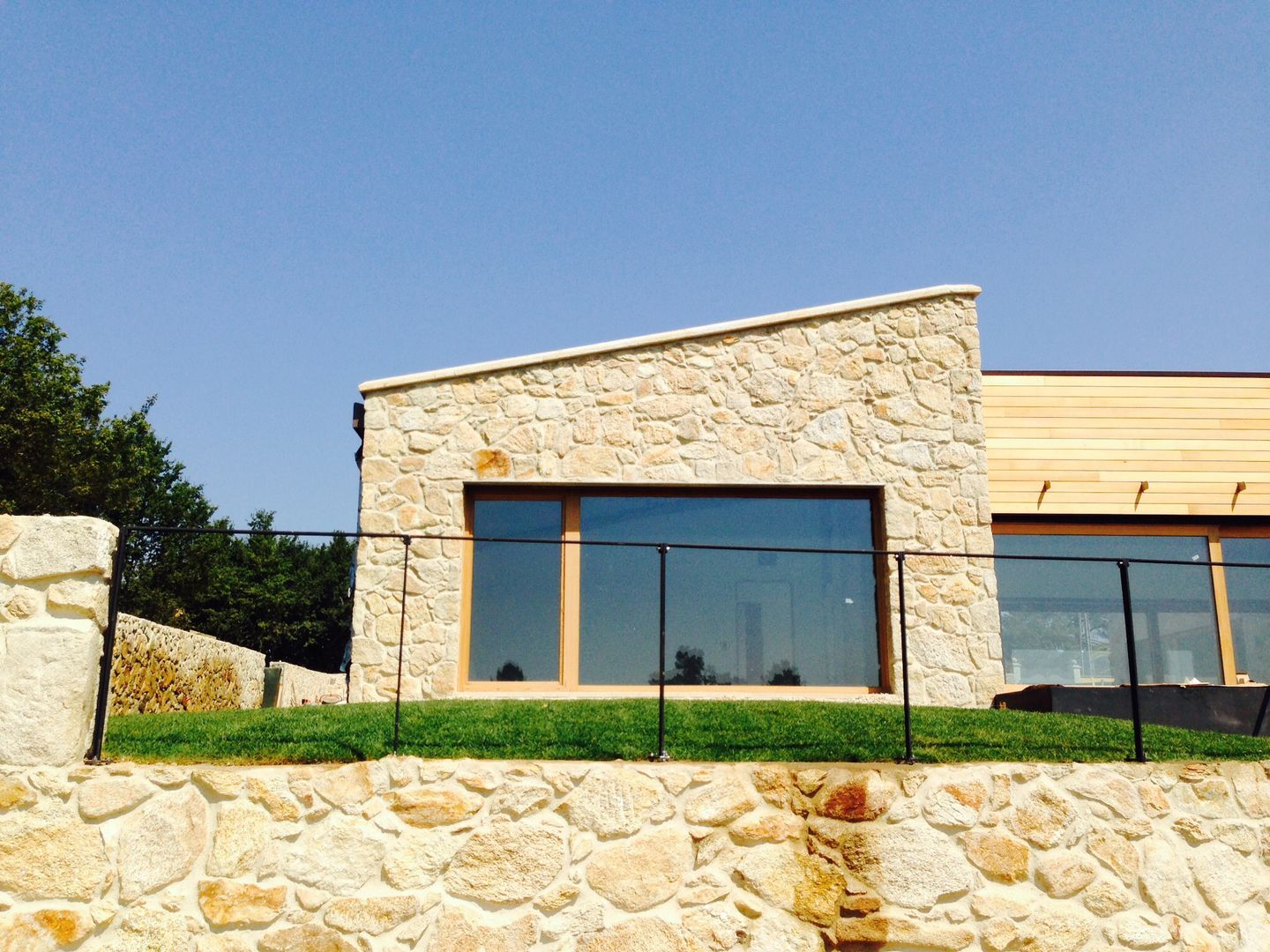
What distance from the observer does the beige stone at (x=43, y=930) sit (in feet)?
14.7

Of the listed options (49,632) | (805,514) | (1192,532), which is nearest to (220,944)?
(49,632)

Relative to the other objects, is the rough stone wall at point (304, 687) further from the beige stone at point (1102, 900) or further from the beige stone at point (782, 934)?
the beige stone at point (1102, 900)

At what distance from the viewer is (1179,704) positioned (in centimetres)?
778

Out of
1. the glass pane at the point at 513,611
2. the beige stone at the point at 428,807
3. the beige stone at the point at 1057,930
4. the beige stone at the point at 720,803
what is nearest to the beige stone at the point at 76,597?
the beige stone at the point at 428,807

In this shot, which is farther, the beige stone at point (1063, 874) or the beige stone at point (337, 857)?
the beige stone at point (1063, 874)

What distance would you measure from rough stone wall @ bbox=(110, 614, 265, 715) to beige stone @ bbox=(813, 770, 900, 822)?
499 cm

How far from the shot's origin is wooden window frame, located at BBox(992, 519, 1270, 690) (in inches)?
383

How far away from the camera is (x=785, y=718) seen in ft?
21.0

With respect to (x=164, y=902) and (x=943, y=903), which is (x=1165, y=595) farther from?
(x=164, y=902)

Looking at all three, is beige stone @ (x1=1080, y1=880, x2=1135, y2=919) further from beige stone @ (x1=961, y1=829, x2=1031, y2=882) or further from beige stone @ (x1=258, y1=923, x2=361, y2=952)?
beige stone @ (x1=258, y1=923, x2=361, y2=952)

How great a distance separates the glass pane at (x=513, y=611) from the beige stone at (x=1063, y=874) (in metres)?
4.71

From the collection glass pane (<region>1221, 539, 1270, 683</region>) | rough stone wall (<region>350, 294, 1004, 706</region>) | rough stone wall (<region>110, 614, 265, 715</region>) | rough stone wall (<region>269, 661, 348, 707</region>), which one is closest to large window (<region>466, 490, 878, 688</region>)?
rough stone wall (<region>350, 294, 1004, 706</region>)

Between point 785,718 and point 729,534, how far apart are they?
310 centimetres

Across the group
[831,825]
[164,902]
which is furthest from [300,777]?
[831,825]
